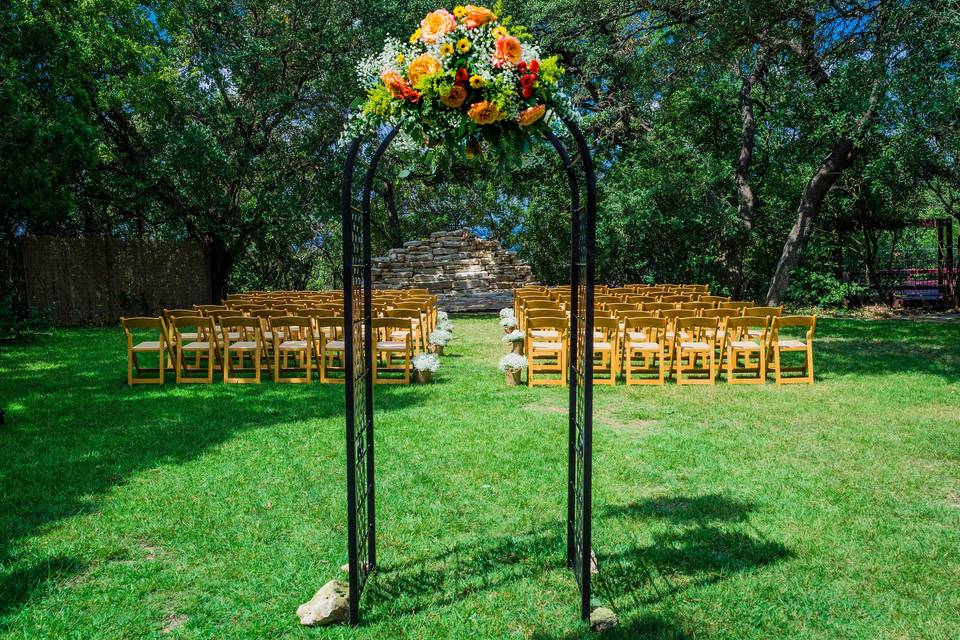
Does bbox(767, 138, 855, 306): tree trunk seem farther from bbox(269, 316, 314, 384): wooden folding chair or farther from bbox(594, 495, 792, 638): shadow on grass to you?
bbox(594, 495, 792, 638): shadow on grass

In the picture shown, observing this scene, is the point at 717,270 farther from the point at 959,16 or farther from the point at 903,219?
the point at 959,16

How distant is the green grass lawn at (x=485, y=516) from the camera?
9.74ft

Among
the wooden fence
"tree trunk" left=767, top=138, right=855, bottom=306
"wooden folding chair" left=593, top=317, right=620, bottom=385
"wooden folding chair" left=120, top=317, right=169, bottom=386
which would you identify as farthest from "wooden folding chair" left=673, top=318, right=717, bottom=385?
the wooden fence

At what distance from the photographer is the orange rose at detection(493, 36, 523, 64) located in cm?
259

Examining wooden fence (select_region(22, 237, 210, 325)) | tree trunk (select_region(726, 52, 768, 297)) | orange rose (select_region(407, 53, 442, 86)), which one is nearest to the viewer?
orange rose (select_region(407, 53, 442, 86))

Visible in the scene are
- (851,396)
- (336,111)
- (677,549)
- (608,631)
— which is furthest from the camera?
(336,111)

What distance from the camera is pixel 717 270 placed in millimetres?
21375

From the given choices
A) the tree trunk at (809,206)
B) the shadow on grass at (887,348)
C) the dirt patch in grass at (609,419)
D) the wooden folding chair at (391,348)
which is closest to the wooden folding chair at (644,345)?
the dirt patch in grass at (609,419)

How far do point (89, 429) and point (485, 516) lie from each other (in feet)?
13.7

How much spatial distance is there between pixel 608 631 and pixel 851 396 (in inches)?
232

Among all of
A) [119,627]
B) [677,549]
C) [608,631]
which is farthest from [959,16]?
[119,627]

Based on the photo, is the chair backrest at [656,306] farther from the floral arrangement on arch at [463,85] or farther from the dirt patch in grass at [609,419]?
the floral arrangement on arch at [463,85]

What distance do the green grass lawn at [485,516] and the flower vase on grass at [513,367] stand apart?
58 centimetres

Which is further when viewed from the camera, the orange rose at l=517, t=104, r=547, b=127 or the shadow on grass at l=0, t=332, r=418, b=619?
the shadow on grass at l=0, t=332, r=418, b=619
